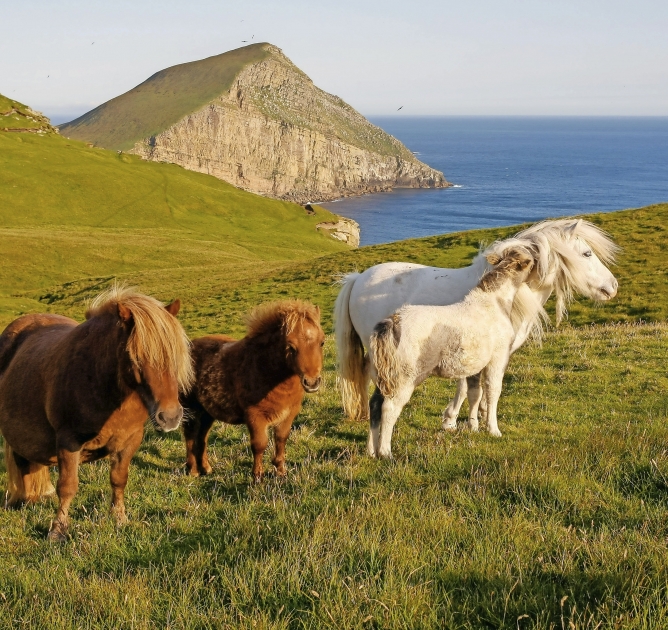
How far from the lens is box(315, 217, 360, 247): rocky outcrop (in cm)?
10238

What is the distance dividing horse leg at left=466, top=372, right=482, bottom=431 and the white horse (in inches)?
0.8

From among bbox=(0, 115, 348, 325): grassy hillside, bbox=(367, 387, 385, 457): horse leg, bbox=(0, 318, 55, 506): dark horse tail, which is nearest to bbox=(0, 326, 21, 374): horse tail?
bbox=(0, 318, 55, 506): dark horse tail

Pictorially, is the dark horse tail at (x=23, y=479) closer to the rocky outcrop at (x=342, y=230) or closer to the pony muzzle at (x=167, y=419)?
the pony muzzle at (x=167, y=419)

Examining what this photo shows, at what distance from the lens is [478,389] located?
8.34 m

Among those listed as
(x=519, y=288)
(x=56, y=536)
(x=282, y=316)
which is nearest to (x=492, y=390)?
(x=519, y=288)

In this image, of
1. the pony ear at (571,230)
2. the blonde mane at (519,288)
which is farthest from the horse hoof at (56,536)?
the pony ear at (571,230)

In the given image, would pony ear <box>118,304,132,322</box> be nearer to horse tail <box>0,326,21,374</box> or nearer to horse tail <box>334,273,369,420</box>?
horse tail <box>0,326,21,374</box>

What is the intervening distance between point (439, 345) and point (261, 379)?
219 centimetres

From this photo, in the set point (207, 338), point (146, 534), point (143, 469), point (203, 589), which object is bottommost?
point (143, 469)

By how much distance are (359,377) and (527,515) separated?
5022mm

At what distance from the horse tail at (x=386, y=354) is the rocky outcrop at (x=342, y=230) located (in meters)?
92.0

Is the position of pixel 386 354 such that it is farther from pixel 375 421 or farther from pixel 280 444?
pixel 280 444

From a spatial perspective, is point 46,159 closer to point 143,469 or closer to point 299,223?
point 299,223

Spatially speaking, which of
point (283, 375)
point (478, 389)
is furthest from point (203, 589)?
point (478, 389)
